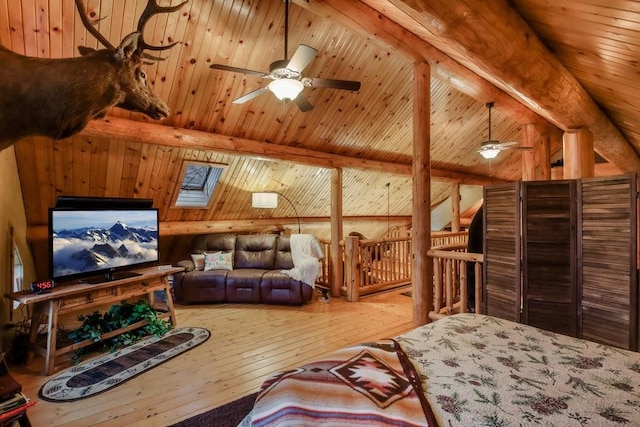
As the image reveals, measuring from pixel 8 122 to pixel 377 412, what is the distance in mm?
1976

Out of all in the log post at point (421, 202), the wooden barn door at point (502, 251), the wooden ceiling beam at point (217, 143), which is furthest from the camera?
the log post at point (421, 202)

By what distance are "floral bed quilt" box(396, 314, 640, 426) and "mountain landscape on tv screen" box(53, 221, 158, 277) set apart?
316cm

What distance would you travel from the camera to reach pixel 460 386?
111 cm

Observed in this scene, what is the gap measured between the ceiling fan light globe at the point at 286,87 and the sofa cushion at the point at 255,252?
299 cm

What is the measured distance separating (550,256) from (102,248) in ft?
13.7

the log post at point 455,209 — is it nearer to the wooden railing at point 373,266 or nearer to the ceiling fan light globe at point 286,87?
the wooden railing at point 373,266

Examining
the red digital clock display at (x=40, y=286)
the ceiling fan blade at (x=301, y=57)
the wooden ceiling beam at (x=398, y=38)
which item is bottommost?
the red digital clock display at (x=40, y=286)

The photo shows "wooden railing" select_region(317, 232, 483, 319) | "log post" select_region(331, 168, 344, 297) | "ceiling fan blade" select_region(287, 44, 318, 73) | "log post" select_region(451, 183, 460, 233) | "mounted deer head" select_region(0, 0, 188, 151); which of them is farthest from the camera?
"log post" select_region(451, 183, 460, 233)

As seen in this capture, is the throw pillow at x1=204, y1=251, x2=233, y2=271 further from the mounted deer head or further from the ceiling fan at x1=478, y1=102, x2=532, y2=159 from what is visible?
the ceiling fan at x1=478, y1=102, x2=532, y2=159

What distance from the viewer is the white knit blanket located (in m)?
4.52

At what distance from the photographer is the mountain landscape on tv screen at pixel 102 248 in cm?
293

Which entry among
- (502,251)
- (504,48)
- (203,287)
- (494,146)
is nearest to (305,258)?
(203,287)

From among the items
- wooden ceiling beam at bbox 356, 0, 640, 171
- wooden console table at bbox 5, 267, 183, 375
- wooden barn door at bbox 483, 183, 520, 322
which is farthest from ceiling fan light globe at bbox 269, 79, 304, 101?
wooden console table at bbox 5, 267, 183, 375

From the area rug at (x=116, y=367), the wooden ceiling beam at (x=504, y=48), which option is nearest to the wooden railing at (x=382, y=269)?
the wooden ceiling beam at (x=504, y=48)
